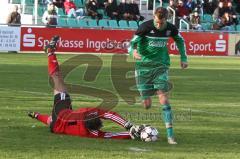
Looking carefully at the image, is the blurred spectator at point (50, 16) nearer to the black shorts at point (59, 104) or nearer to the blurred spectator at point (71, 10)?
the blurred spectator at point (71, 10)

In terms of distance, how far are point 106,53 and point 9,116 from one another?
2559 cm

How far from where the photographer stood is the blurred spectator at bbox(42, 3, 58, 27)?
42156 millimetres


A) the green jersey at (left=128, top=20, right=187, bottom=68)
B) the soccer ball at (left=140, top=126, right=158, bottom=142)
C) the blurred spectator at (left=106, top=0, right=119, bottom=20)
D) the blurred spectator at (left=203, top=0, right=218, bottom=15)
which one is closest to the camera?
the soccer ball at (left=140, top=126, right=158, bottom=142)

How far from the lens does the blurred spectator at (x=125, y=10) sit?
47219 mm

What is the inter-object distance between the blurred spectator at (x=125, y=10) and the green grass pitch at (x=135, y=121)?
18.4 meters

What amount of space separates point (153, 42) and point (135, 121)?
7.99 ft

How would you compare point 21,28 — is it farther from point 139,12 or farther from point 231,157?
point 231,157

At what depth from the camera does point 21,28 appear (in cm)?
3900

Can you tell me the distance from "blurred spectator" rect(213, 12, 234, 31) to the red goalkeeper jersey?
35.6 m

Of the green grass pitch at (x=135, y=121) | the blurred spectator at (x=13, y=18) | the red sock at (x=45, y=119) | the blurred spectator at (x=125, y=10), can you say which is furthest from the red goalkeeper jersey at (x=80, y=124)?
the blurred spectator at (x=125, y=10)

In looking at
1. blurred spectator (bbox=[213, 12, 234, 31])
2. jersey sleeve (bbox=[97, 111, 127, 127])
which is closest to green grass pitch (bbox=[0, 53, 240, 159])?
jersey sleeve (bbox=[97, 111, 127, 127])

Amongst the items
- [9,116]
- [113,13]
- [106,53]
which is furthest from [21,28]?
[9,116]

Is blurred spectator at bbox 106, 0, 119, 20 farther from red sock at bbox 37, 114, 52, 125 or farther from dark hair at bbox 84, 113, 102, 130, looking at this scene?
dark hair at bbox 84, 113, 102, 130

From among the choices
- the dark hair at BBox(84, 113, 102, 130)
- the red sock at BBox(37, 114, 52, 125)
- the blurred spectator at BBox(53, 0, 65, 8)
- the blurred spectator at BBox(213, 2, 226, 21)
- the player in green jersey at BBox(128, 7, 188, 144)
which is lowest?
the blurred spectator at BBox(213, 2, 226, 21)
